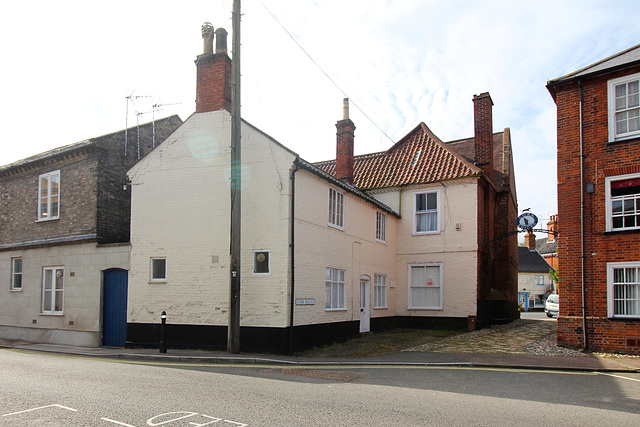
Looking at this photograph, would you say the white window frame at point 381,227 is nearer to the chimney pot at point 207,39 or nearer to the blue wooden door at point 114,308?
the chimney pot at point 207,39

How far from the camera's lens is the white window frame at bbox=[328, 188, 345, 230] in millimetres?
17266

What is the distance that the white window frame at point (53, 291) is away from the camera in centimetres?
1895

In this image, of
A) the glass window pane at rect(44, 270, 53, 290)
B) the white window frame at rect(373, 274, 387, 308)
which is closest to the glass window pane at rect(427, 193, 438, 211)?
the white window frame at rect(373, 274, 387, 308)

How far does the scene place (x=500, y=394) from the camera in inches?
342

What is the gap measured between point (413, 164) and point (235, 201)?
11.8 metres

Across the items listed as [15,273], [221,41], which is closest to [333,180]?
[221,41]

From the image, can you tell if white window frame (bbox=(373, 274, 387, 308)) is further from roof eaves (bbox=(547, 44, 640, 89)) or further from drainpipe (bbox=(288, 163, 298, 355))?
roof eaves (bbox=(547, 44, 640, 89))

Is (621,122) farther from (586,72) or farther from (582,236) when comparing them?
(582,236)

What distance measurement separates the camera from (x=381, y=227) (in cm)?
2150

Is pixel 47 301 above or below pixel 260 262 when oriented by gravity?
below

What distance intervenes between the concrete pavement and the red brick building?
0.90m

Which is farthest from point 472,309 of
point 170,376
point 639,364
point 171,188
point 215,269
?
point 170,376

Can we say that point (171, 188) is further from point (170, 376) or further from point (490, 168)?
point (490, 168)

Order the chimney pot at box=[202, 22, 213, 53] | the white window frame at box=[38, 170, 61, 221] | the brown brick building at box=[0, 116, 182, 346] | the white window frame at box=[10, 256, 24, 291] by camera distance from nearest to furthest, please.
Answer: the chimney pot at box=[202, 22, 213, 53] < the brown brick building at box=[0, 116, 182, 346] < the white window frame at box=[38, 170, 61, 221] < the white window frame at box=[10, 256, 24, 291]
